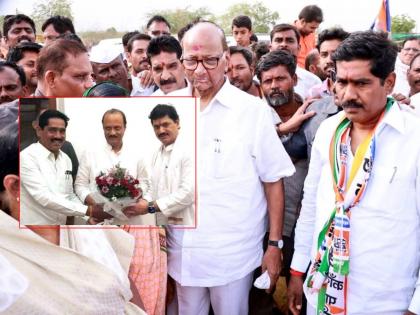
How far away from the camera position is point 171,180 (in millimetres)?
1307

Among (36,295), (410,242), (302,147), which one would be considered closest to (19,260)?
(36,295)

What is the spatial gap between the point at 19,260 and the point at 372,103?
1360 mm

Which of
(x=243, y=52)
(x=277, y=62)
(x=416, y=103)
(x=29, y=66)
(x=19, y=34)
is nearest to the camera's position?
(x=416, y=103)

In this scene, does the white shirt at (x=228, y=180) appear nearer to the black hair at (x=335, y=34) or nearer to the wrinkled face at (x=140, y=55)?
the black hair at (x=335, y=34)

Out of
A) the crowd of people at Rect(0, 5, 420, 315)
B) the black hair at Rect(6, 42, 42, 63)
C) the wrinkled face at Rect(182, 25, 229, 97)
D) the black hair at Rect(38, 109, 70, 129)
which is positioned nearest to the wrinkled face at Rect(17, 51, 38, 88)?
the black hair at Rect(6, 42, 42, 63)

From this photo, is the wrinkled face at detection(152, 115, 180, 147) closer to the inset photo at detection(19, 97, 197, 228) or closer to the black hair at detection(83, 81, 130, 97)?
the inset photo at detection(19, 97, 197, 228)

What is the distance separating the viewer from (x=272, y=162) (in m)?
2.21

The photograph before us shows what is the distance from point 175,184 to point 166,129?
0.15 metres

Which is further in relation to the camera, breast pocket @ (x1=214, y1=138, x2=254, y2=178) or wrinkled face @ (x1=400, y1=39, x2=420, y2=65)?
wrinkled face @ (x1=400, y1=39, x2=420, y2=65)

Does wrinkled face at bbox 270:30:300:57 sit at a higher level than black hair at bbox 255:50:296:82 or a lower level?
higher

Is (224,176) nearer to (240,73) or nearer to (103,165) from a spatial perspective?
(103,165)

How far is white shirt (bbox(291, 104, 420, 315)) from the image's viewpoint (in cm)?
179

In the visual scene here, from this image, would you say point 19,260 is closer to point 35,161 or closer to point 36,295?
point 36,295

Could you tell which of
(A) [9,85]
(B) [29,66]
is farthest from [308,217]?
(B) [29,66]
